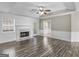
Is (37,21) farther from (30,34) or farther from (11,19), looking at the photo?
(11,19)

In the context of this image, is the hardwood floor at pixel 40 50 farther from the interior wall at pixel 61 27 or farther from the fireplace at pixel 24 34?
the fireplace at pixel 24 34

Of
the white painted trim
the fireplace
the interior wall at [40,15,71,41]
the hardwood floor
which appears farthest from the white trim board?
the fireplace

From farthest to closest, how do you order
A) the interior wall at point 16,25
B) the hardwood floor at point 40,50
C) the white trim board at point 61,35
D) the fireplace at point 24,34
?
the fireplace at point 24,34 < the white trim board at point 61,35 < the interior wall at point 16,25 < the hardwood floor at point 40,50

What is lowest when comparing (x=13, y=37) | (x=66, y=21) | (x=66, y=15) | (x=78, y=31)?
(x=13, y=37)

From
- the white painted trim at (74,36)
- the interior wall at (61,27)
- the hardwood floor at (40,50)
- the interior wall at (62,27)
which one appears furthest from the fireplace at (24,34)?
the white painted trim at (74,36)

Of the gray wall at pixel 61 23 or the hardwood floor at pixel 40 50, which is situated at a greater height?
the gray wall at pixel 61 23

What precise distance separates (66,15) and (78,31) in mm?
1685

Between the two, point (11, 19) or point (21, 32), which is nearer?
point (11, 19)

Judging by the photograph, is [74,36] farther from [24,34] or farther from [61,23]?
[24,34]

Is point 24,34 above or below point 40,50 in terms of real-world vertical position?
above

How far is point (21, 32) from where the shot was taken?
25.7 ft

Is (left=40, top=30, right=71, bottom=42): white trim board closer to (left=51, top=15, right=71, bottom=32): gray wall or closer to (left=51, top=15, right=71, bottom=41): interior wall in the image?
(left=51, top=15, right=71, bottom=41): interior wall

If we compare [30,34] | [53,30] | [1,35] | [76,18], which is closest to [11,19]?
[1,35]

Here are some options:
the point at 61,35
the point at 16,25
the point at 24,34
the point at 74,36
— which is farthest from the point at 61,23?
the point at 16,25
